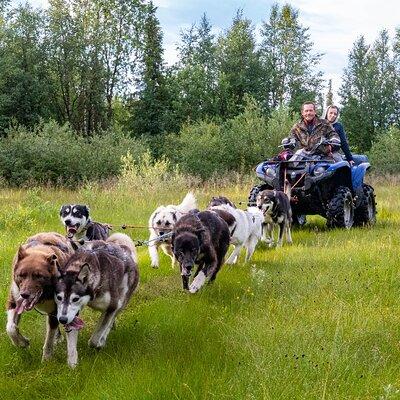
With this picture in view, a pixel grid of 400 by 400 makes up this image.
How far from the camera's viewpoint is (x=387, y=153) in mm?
38500

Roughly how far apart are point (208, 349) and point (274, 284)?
220 cm

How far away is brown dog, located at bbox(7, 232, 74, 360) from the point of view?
351cm

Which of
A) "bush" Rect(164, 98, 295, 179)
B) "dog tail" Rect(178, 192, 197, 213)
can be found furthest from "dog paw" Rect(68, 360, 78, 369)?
"bush" Rect(164, 98, 295, 179)

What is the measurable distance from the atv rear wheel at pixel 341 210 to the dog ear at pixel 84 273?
7009 mm

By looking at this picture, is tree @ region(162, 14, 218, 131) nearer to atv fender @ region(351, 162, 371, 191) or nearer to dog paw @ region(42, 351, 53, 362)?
atv fender @ region(351, 162, 371, 191)

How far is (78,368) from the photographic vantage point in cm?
362

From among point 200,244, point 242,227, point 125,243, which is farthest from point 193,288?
point 242,227

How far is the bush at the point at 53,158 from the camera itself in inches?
891

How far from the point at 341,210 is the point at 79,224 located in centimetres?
524

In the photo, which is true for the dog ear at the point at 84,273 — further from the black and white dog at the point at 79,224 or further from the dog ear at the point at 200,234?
the black and white dog at the point at 79,224

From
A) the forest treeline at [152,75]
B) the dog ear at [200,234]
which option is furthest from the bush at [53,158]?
the dog ear at [200,234]

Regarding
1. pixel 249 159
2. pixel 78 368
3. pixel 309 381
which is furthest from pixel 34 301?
pixel 249 159

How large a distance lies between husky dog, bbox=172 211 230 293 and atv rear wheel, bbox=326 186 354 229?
4286 mm

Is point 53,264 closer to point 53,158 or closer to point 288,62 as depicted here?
point 53,158
